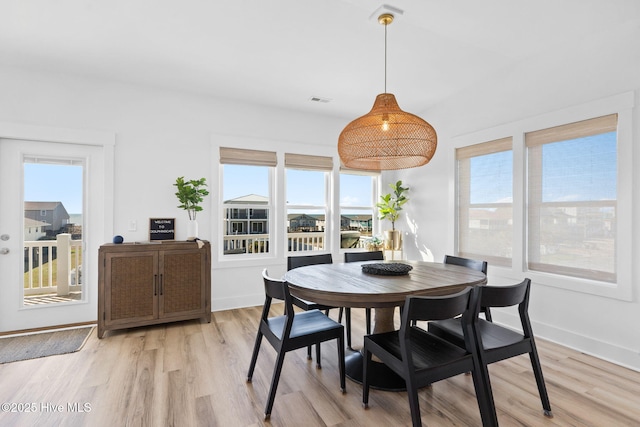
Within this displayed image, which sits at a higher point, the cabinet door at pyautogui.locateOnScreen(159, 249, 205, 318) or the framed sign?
the framed sign

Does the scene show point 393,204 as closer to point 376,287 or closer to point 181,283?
point 376,287

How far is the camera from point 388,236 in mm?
4652

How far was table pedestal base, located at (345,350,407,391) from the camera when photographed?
221 cm

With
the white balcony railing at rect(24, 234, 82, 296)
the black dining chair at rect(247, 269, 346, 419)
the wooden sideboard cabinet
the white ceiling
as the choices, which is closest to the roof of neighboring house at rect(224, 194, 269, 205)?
the wooden sideboard cabinet

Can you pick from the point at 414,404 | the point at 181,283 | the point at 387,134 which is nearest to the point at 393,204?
the point at 387,134

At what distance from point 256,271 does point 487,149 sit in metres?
3.25

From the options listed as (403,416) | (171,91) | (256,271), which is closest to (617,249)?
(403,416)

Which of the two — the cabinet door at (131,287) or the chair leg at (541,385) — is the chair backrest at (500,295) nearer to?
the chair leg at (541,385)

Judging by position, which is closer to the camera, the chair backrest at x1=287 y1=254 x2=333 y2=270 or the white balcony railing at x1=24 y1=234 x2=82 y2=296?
the chair backrest at x1=287 y1=254 x2=333 y2=270

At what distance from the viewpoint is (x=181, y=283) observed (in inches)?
136

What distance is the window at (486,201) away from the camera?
3.52m

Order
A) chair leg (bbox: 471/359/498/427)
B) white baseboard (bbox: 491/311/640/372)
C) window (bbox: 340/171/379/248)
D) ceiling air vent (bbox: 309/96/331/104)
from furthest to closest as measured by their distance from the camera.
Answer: window (bbox: 340/171/379/248)
ceiling air vent (bbox: 309/96/331/104)
white baseboard (bbox: 491/311/640/372)
chair leg (bbox: 471/359/498/427)

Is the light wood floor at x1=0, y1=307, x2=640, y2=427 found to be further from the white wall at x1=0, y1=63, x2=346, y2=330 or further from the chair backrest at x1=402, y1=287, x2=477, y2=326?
the white wall at x1=0, y1=63, x2=346, y2=330

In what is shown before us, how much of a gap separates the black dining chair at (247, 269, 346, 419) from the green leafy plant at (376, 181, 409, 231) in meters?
2.74
